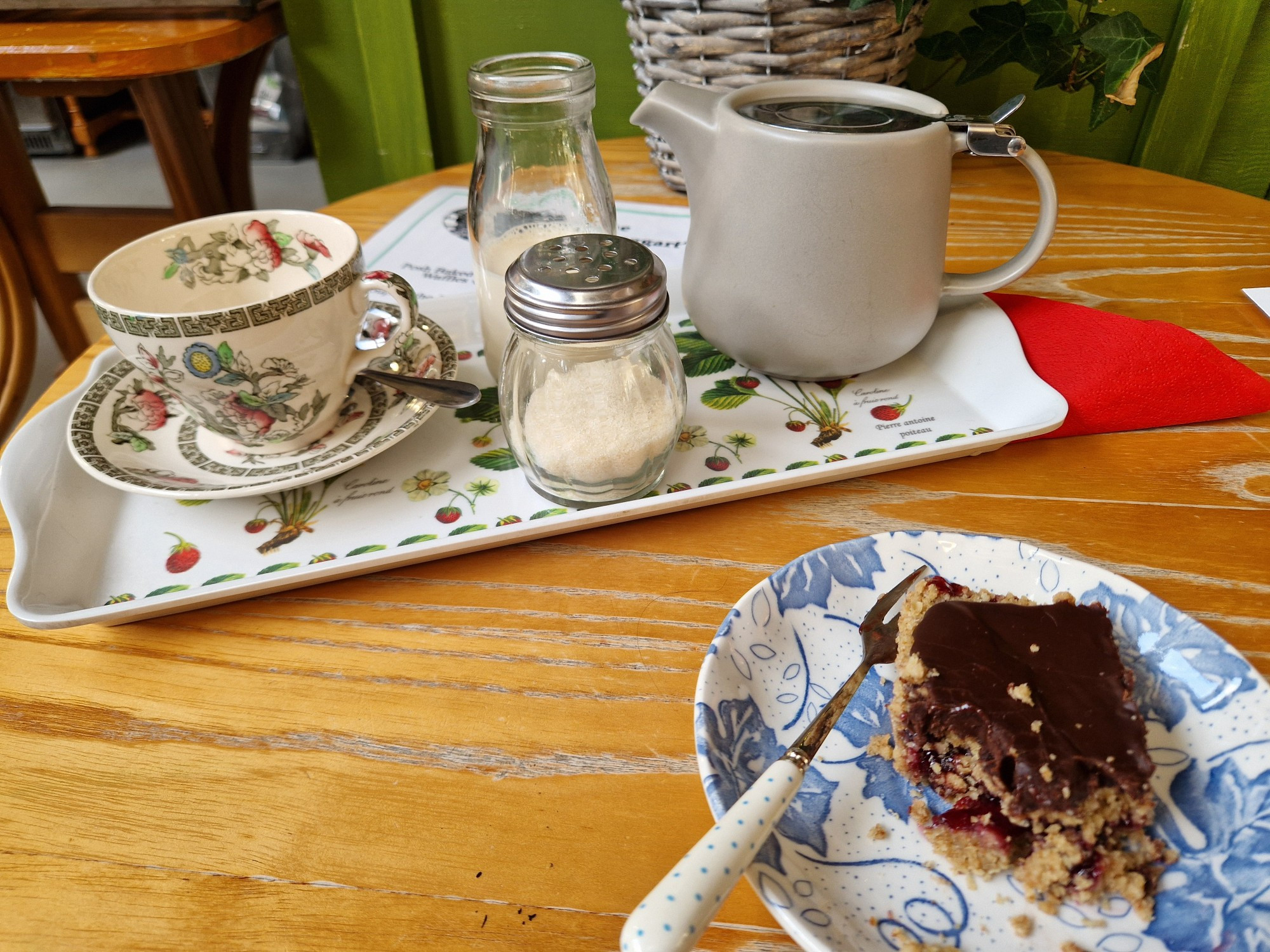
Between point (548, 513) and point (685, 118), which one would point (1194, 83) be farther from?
point (548, 513)

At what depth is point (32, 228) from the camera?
Answer: 1338 mm

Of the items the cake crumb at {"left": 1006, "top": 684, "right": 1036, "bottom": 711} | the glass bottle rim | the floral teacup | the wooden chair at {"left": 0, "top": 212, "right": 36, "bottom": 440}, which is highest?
the glass bottle rim

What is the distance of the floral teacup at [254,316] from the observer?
20.1 inches

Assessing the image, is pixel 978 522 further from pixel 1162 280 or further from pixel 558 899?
pixel 1162 280

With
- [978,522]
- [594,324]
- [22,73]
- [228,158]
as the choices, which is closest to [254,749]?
[594,324]

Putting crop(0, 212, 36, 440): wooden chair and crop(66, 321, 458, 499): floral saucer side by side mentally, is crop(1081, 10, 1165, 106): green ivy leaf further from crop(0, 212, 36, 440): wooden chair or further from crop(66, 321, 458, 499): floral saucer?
crop(0, 212, 36, 440): wooden chair

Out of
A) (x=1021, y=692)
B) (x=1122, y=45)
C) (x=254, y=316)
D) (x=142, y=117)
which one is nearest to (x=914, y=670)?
(x=1021, y=692)

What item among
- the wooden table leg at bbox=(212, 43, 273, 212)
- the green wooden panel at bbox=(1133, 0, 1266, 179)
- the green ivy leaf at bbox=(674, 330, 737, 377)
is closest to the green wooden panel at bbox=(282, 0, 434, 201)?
the wooden table leg at bbox=(212, 43, 273, 212)

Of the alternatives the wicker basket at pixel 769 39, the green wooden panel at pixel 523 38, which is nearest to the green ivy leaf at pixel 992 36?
the wicker basket at pixel 769 39

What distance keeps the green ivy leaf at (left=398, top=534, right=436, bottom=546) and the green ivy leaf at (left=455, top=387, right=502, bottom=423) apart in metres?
0.13

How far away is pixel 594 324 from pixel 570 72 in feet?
Result: 0.75

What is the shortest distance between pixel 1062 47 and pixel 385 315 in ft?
2.63

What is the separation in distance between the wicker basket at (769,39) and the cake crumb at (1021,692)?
2.14 ft

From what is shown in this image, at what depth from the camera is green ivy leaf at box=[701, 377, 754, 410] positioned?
62 cm
